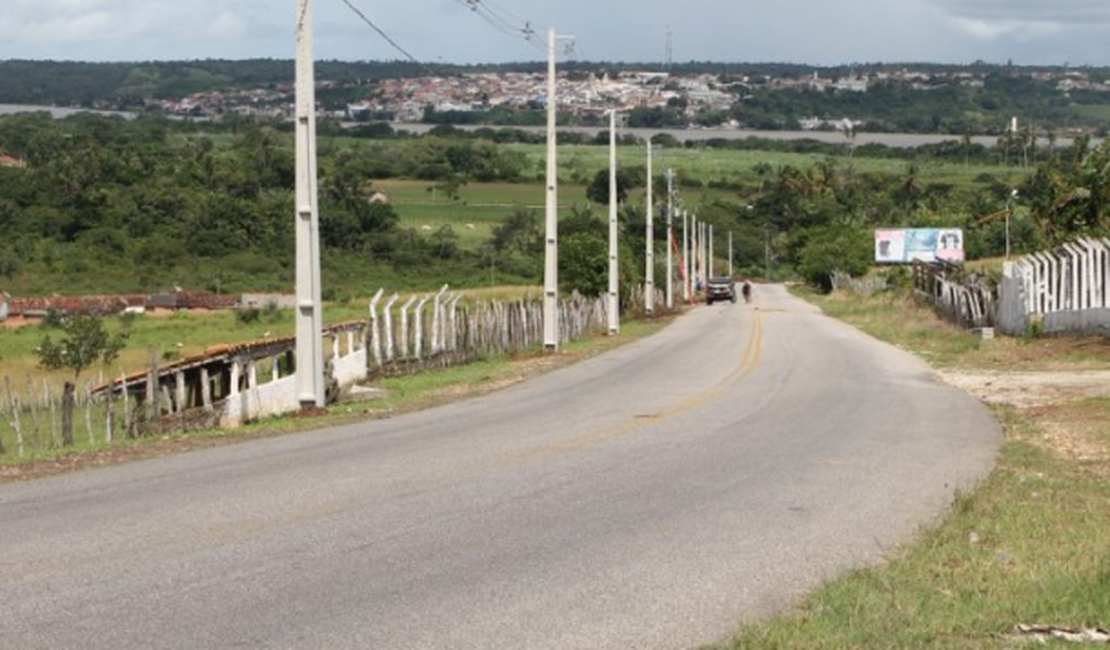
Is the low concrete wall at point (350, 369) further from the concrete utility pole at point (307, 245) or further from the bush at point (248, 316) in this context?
the bush at point (248, 316)

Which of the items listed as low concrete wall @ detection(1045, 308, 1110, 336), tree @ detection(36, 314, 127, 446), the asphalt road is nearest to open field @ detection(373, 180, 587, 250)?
tree @ detection(36, 314, 127, 446)

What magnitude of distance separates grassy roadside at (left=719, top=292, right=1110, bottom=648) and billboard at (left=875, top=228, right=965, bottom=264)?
84823 mm

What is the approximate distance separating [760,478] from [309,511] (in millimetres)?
4313

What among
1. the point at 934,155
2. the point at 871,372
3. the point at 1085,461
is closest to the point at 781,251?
the point at 934,155

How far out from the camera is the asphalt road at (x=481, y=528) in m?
8.53

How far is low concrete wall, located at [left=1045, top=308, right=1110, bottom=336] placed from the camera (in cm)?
3241

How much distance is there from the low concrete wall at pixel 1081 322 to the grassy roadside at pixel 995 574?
49.6 feet

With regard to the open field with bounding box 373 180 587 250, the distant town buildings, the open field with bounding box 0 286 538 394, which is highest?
the distant town buildings

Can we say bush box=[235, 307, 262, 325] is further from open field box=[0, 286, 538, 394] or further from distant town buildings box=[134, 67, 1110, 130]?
distant town buildings box=[134, 67, 1110, 130]

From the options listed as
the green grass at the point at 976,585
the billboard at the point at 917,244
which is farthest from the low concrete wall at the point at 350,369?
the billboard at the point at 917,244

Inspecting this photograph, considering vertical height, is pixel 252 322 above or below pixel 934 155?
below

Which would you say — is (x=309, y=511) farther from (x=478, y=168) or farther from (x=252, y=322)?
(x=478, y=168)

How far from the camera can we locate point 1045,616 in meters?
8.59

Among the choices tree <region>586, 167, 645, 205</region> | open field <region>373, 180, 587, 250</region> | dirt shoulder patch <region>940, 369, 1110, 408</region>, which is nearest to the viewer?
dirt shoulder patch <region>940, 369, 1110, 408</region>
